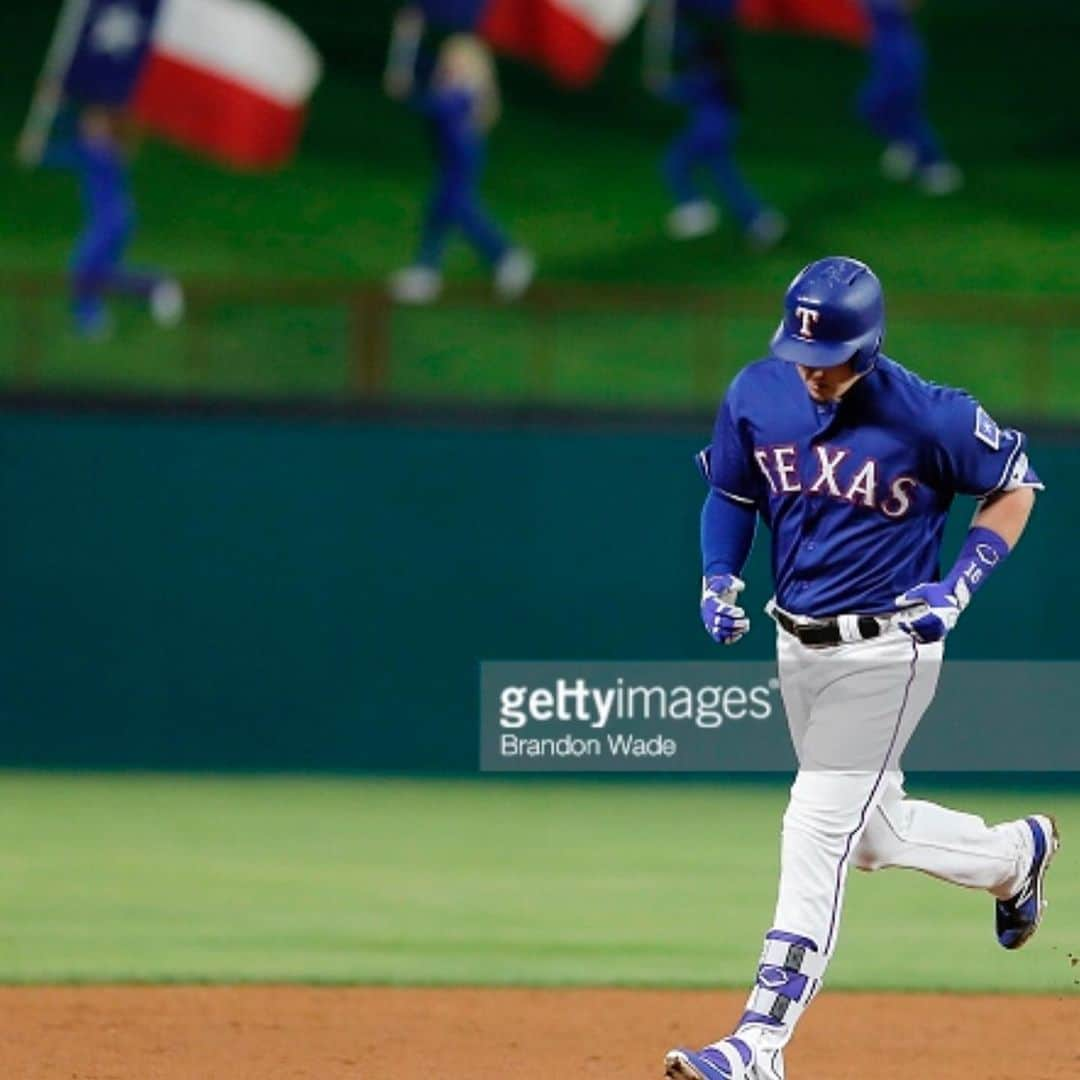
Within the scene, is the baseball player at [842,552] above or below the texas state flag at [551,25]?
below

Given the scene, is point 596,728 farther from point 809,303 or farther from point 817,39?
point 817,39

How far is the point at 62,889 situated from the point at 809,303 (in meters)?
4.95

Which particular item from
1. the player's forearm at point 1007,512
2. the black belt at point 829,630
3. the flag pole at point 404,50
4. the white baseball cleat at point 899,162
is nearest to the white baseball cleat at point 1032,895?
the player's forearm at point 1007,512

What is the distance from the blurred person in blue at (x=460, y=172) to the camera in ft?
56.6

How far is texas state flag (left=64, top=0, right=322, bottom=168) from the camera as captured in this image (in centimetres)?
1769

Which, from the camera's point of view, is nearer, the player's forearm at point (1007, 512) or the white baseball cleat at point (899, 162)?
the player's forearm at point (1007, 512)

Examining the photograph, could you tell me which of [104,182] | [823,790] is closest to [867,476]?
[823,790]

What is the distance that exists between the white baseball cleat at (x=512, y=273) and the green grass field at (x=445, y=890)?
16.4ft

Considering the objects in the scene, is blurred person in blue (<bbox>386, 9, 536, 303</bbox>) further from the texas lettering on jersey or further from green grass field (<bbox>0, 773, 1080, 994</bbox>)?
the texas lettering on jersey

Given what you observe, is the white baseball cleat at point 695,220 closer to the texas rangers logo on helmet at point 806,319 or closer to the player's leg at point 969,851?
the player's leg at point 969,851

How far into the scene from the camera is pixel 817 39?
19172 mm

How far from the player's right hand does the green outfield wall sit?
6781mm

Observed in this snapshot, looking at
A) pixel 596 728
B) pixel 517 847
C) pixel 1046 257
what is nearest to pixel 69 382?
pixel 517 847

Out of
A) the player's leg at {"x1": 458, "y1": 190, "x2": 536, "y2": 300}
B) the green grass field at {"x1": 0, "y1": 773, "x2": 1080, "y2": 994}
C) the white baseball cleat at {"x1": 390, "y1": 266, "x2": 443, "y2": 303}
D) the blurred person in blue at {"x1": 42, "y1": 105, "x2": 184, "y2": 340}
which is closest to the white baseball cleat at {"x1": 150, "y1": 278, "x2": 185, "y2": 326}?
the blurred person in blue at {"x1": 42, "y1": 105, "x2": 184, "y2": 340}
